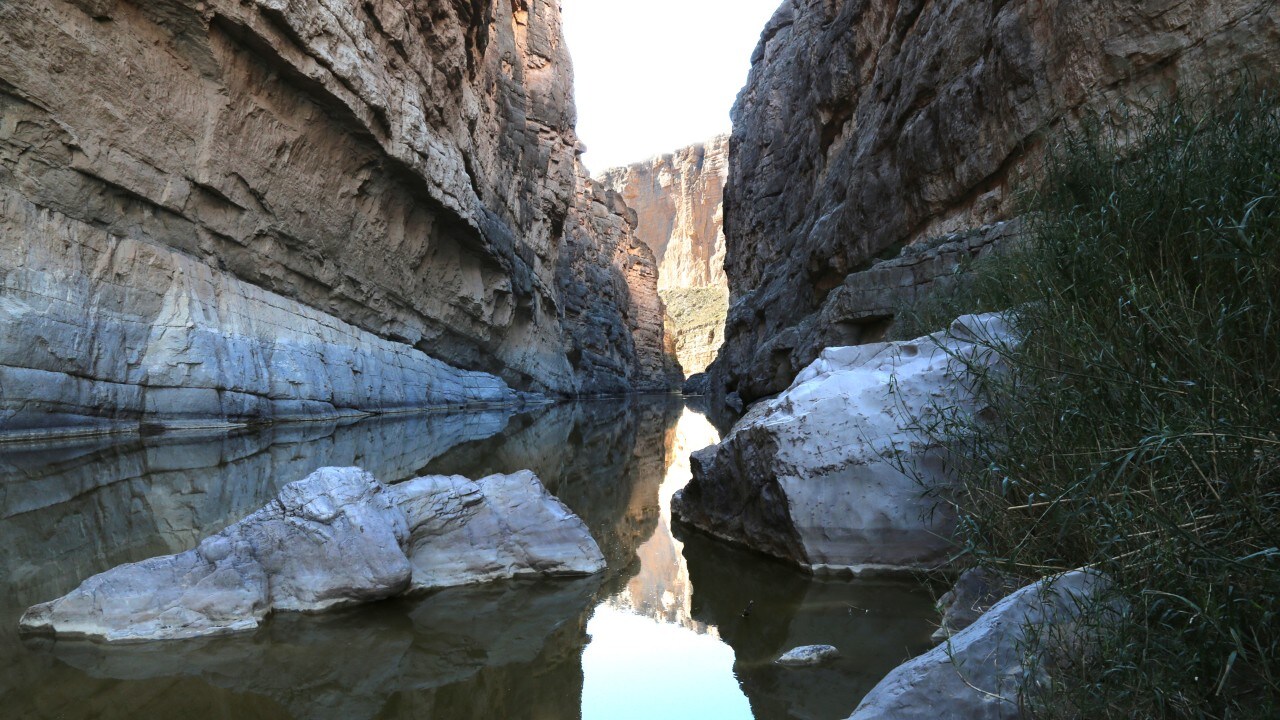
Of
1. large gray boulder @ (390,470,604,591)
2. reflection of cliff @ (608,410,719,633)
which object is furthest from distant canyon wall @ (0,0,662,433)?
reflection of cliff @ (608,410,719,633)

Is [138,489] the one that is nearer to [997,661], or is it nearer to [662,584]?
[662,584]

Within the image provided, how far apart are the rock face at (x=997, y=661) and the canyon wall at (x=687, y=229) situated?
6429 cm

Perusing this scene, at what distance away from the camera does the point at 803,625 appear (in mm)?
3375

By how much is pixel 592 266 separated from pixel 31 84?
3593cm

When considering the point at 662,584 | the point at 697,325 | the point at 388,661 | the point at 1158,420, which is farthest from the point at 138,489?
the point at 697,325

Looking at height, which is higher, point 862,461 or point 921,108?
point 921,108

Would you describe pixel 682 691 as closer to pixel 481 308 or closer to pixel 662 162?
pixel 481 308

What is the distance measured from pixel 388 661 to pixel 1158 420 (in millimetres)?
2925

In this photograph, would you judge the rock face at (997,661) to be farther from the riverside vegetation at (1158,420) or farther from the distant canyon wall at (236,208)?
the distant canyon wall at (236,208)

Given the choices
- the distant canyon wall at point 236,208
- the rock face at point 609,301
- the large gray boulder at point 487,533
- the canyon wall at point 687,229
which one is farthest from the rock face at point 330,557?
the canyon wall at point 687,229

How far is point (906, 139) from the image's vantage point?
42.0ft

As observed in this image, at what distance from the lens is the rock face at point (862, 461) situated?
4.10 metres

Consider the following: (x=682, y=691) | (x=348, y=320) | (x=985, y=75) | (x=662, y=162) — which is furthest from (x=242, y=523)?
(x=662, y=162)

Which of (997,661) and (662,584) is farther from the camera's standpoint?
(662,584)
